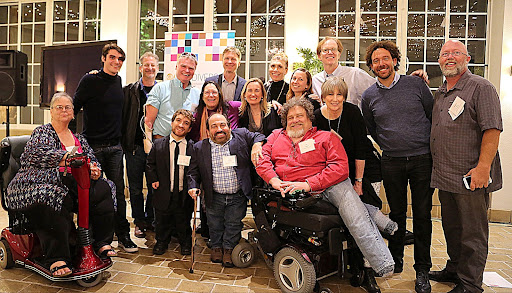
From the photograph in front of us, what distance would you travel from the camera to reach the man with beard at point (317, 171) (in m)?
2.33

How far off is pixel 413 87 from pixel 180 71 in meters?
2.11

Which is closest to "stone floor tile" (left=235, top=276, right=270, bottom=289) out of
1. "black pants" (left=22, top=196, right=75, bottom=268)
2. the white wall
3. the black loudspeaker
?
"black pants" (left=22, top=196, right=75, bottom=268)

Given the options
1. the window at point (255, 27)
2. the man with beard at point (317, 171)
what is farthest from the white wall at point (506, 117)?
the man with beard at point (317, 171)

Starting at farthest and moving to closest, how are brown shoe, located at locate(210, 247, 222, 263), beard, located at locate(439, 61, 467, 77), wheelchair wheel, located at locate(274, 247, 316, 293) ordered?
brown shoe, located at locate(210, 247, 222, 263)
beard, located at locate(439, 61, 467, 77)
wheelchair wheel, located at locate(274, 247, 316, 293)

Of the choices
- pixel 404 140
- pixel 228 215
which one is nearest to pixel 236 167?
pixel 228 215

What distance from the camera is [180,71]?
3533 mm

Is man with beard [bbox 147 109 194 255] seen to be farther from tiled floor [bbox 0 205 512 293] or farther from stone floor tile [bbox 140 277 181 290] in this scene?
stone floor tile [bbox 140 277 181 290]

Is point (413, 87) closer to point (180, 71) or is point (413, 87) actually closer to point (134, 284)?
point (180, 71)

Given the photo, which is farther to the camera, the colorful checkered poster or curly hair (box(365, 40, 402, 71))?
the colorful checkered poster

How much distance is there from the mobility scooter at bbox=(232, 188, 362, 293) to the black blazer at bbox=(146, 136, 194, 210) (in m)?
0.93

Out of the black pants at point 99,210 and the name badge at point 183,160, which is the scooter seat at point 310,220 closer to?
the name badge at point 183,160

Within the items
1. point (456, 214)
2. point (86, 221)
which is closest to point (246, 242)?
point (86, 221)

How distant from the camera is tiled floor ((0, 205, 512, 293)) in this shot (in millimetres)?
2611

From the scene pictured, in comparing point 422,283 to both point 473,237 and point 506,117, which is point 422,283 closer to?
point 473,237
